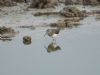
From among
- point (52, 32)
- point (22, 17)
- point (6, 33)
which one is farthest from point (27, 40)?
point (22, 17)

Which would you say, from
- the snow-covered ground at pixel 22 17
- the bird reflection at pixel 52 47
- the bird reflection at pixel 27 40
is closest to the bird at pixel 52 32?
the bird reflection at pixel 27 40

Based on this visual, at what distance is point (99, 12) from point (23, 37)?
535 centimetres

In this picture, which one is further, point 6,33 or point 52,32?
point 52,32

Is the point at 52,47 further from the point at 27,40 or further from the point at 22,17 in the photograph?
the point at 22,17

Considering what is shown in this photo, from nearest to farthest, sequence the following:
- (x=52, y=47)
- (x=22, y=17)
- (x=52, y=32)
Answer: (x=52, y=47), (x=52, y=32), (x=22, y=17)

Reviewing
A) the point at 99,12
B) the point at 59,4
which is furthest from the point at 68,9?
the point at 59,4

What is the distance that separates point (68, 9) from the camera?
57.3 ft

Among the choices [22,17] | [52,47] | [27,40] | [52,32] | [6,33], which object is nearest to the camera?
[52,47]

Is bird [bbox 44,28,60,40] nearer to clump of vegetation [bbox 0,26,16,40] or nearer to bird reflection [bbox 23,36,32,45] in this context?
bird reflection [bbox 23,36,32,45]

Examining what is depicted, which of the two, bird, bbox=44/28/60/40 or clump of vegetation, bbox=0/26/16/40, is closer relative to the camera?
clump of vegetation, bbox=0/26/16/40

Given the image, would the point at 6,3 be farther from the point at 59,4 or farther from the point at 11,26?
the point at 11,26

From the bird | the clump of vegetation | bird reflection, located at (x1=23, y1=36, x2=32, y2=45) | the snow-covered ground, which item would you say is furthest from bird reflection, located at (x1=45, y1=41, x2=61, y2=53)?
the snow-covered ground

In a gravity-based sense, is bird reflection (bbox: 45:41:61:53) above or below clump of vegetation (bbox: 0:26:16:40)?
below

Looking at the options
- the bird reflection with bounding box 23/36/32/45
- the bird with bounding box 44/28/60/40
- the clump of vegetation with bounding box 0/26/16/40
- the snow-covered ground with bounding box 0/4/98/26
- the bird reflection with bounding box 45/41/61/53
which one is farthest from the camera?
the snow-covered ground with bounding box 0/4/98/26
